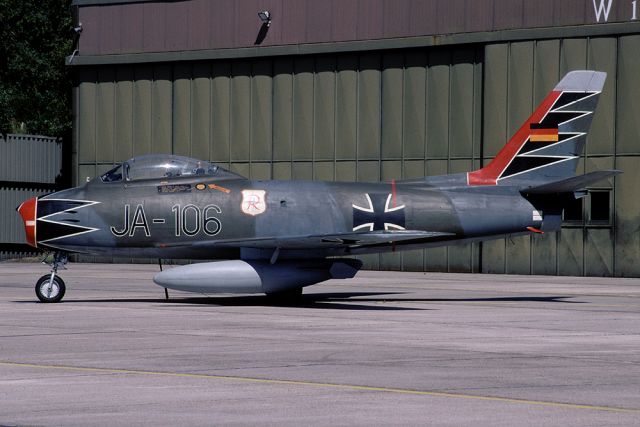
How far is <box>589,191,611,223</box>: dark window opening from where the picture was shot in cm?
4200

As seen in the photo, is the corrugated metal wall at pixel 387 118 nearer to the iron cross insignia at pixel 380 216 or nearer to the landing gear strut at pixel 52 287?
the iron cross insignia at pixel 380 216

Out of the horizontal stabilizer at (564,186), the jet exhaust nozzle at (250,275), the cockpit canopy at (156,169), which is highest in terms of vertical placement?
the cockpit canopy at (156,169)

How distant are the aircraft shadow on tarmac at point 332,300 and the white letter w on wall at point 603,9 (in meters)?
15.4

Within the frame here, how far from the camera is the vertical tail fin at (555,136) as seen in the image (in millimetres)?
26953

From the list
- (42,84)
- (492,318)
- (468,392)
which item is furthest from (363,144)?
(42,84)

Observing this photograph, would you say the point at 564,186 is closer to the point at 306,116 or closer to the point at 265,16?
the point at 306,116

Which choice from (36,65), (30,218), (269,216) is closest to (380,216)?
(269,216)

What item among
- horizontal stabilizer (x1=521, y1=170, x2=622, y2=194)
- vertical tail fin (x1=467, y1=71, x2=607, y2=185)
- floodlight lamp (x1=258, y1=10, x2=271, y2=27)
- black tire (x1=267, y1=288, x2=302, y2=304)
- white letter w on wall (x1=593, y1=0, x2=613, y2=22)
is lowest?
black tire (x1=267, y1=288, x2=302, y2=304)

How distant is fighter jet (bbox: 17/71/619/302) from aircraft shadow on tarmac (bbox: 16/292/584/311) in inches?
21.7

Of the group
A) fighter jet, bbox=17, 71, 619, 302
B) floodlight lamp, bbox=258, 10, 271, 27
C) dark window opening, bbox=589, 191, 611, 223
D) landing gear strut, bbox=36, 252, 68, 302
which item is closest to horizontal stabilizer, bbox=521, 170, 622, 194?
fighter jet, bbox=17, 71, 619, 302

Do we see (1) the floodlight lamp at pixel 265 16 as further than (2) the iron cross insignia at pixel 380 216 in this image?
Yes

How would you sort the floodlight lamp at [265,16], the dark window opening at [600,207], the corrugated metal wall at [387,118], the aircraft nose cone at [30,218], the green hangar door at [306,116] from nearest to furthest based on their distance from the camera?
the aircraft nose cone at [30,218] < the corrugated metal wall at [387,118] < the dark window opening at [600,207] < the green hangar door at [306,116] < the floodlight lamp at [265,16]

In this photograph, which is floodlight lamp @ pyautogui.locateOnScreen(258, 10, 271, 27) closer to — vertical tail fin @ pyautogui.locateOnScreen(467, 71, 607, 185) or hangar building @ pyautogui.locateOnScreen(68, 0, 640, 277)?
hangar building @ pyautogui.locateOnScreen(68, 0, 640, 277)

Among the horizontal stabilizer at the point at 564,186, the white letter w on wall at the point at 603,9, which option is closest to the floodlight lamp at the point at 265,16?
the white letter w on wall at the point at 603,9
